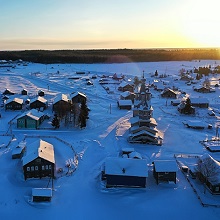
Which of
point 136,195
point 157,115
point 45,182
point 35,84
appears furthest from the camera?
point 35,84

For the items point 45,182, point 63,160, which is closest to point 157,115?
point 63,160

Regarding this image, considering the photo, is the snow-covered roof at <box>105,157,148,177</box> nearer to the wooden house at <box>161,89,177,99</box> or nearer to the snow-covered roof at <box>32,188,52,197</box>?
the snow-covered roof at <box>32,188,52,197</box>

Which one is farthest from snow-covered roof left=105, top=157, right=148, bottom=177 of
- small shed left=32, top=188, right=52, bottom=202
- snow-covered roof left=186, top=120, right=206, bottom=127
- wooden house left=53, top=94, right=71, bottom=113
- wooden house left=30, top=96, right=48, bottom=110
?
wooden house left=30, top=96, right=48, bottom=110

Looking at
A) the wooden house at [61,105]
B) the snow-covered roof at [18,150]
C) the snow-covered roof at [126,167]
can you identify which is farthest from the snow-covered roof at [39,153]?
the wooden house at [61,105]

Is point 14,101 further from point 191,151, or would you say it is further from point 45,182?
point 191,151

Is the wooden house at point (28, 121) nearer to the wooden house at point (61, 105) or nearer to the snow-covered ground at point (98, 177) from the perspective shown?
the snow-covered ground at point (98, 177)

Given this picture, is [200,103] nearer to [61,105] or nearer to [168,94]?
[168,94]
